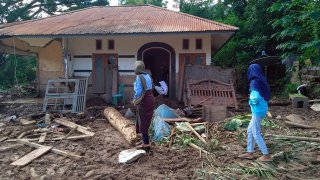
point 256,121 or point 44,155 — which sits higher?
point 256,121

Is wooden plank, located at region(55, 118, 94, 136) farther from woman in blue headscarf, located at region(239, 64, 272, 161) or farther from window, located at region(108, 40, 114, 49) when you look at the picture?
window, located at region(108, 40, 114, 49)

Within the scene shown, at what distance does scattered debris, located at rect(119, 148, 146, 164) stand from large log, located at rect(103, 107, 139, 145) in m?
0.75

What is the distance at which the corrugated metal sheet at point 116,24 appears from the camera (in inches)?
466

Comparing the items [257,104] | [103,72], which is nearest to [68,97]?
[103,72]

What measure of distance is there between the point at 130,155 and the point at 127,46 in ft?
26.1

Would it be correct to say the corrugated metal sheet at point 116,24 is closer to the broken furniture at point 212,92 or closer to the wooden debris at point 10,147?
the broken furniture at point 212,92

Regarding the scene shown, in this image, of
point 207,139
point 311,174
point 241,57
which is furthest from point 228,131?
point 241,57

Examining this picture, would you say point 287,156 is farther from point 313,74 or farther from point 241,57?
point 241,57

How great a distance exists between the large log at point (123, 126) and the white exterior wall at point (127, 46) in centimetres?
379

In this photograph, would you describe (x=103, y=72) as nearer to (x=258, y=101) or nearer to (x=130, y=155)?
(x=130, y=155)

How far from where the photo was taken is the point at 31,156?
6188 mm

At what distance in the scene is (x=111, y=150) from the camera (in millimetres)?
6605

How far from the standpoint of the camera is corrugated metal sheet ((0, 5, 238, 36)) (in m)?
Result: 11.8

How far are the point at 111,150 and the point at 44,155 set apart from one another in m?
1.30
